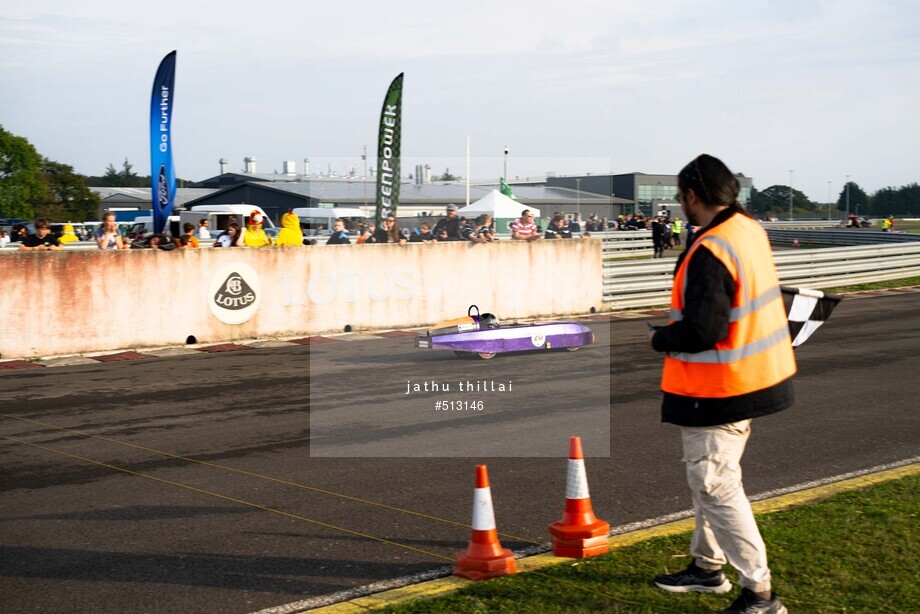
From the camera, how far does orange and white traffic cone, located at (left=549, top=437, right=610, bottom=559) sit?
190 inches

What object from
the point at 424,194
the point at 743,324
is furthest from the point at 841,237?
the point at 743,324

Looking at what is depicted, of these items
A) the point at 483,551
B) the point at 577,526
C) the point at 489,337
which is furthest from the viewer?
the point at 489,337

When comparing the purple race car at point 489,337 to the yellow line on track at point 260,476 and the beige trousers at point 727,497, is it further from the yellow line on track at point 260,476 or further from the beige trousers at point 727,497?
the beige trousers at point 727,497

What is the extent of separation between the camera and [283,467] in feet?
23.1

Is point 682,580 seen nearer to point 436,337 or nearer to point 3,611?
point 3,611

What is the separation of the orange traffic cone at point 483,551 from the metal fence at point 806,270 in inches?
579

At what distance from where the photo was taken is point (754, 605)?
12.9 ft

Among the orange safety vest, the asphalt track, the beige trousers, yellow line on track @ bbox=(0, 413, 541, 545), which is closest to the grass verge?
the beige trousers

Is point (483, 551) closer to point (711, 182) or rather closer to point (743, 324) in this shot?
point (743, 324)

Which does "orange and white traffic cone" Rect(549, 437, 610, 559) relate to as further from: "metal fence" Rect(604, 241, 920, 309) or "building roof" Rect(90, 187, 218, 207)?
"building roof" Rect(90, 187, 218, 207)

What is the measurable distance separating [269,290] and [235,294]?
0.57m

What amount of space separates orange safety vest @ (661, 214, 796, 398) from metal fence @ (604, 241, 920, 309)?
15.0m

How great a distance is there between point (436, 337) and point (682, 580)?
7636 millimetres

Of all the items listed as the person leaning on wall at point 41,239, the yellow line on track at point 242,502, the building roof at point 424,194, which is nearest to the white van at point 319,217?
the building roof at point 424,194
